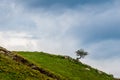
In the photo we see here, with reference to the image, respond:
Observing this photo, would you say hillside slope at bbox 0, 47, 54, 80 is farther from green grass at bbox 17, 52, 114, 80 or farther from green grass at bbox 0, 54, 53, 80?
green grass at bbox 17, 52, 114, 80

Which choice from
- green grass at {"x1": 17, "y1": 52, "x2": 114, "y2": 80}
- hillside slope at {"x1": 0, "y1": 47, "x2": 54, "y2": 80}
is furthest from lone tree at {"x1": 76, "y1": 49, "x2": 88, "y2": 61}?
hillside slope at {"x1": 0, "y1": 47, "x2": 54, "y2": 80}

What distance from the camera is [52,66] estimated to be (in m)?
74.2

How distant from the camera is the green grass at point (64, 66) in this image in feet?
237

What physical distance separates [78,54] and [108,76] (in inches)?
614

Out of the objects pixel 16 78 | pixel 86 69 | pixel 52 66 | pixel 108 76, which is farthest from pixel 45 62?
pixel 16 78

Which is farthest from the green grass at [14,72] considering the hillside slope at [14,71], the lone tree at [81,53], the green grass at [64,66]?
the lone tree at [81,53]

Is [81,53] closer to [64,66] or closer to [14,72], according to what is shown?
[64,66]

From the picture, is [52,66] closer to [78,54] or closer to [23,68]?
[23,68]

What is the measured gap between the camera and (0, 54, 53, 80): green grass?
50.6 m

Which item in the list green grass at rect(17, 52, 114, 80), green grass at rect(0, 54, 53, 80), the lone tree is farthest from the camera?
the lone tree

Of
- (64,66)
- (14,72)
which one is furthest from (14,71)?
(64,66)

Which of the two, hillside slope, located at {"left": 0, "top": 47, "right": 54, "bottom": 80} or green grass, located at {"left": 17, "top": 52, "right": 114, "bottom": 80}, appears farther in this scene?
green grass, located at {"left": 17, "top": 52, "right": 114, "bottom": 80}

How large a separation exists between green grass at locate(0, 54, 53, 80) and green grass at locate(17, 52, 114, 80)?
13466 mm

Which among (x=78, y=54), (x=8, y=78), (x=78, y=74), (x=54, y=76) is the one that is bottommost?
(x=8, y=78)
